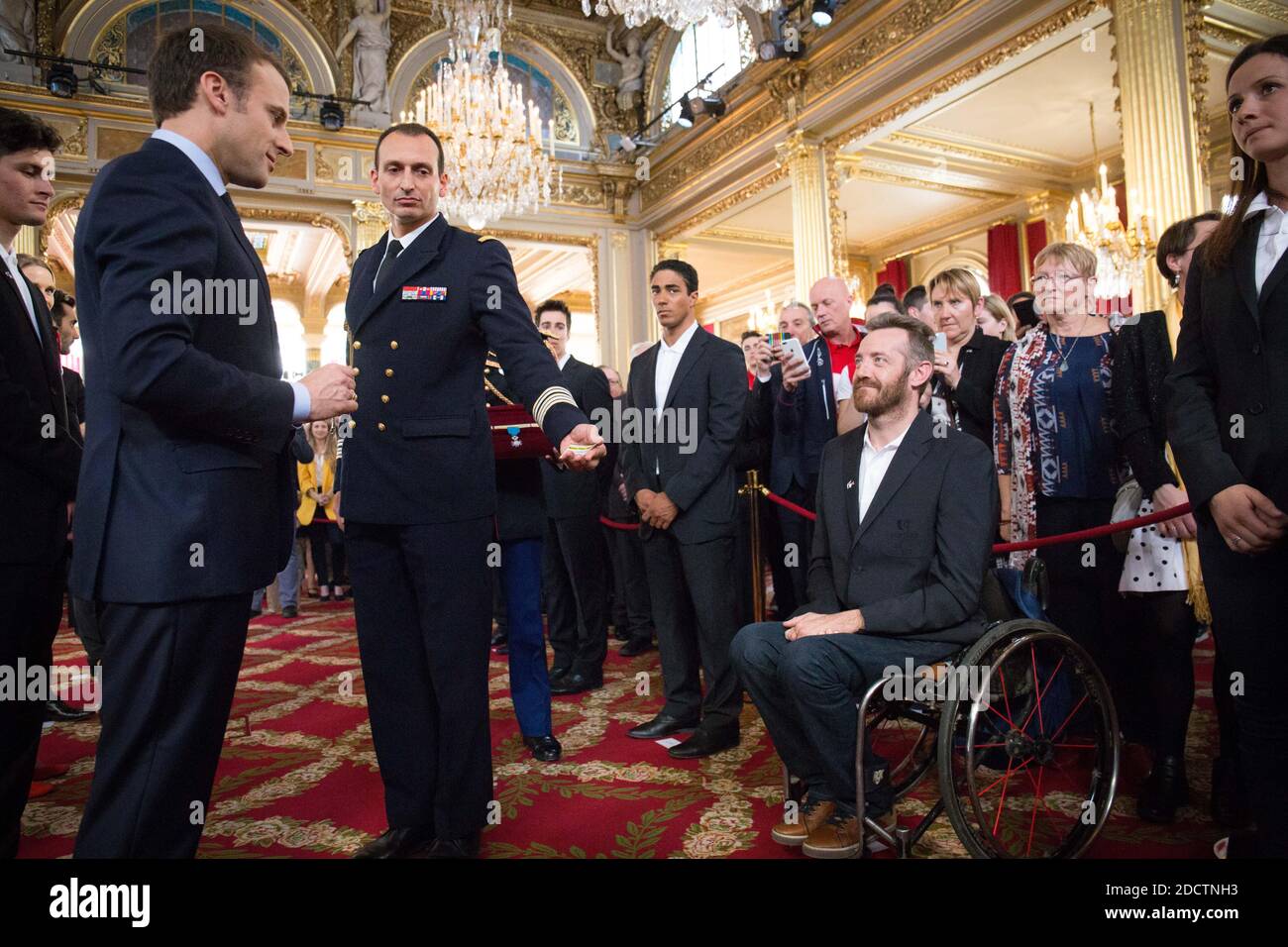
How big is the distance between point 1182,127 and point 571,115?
28.1 ft

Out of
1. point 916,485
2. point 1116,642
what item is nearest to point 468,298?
point 916,485

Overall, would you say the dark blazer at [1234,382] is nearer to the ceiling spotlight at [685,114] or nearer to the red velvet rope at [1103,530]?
the red velvet rope at [1103,530]

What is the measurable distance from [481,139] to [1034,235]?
790cm

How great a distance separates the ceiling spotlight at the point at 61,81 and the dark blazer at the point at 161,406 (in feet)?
32.7

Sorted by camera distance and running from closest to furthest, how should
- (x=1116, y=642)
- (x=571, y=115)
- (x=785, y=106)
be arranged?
(x=1116, y=642) < (x=785, y=106) < (x=571, y=115)

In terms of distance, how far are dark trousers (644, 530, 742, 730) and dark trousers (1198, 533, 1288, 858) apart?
157cm

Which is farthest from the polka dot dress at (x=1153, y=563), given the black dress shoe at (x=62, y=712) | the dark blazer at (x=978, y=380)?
the black dress shoe at (x=62, y=712)

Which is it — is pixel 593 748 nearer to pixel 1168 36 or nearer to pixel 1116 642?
pixel 1116 642

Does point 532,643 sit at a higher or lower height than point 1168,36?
lower

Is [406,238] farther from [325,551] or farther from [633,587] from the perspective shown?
[325,551]

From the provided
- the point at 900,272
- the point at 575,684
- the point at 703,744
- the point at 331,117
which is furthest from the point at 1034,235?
the point at 703,744

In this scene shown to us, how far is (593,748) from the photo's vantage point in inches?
115

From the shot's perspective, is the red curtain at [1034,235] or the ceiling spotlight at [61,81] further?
the red curtain at [1034,235]

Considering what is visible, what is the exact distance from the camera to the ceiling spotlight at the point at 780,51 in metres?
8.48
